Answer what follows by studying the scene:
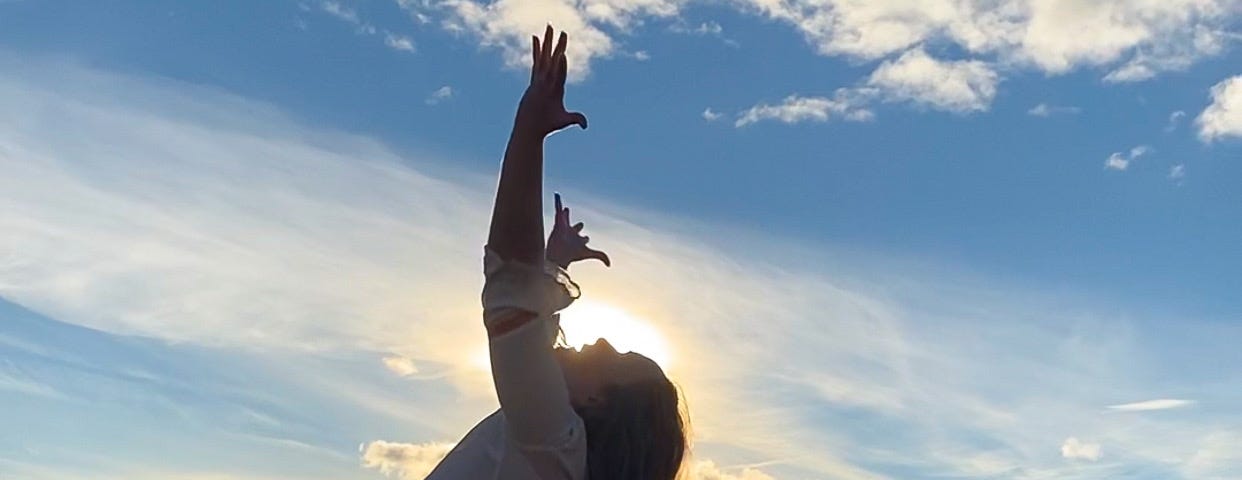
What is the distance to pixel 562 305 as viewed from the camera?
443 centimetres

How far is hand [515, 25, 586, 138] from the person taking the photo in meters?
3.90

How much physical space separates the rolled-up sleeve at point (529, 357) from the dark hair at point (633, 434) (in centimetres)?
26

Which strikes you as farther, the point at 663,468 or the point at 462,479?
the point at 663,468

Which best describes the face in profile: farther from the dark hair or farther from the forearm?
the forearm

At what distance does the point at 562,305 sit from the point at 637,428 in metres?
0.57

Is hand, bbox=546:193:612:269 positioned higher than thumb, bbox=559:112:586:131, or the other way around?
hand, bbox=546:193:612:269

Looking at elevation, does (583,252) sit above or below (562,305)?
above

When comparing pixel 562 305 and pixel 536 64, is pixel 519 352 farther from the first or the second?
pixel 536 64

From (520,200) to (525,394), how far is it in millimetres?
630

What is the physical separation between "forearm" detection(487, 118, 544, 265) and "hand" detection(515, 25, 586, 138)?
0.02m

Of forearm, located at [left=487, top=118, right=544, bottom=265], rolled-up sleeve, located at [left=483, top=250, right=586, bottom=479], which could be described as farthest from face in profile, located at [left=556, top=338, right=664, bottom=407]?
forearm, located at [left=487, top=118, right=544, bottom=265]

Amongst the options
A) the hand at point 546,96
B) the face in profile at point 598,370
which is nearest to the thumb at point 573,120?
the hand at point 546,96

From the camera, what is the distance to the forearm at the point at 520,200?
12.8 ft

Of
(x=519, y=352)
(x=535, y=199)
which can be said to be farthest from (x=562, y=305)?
(x=535, y=199)
